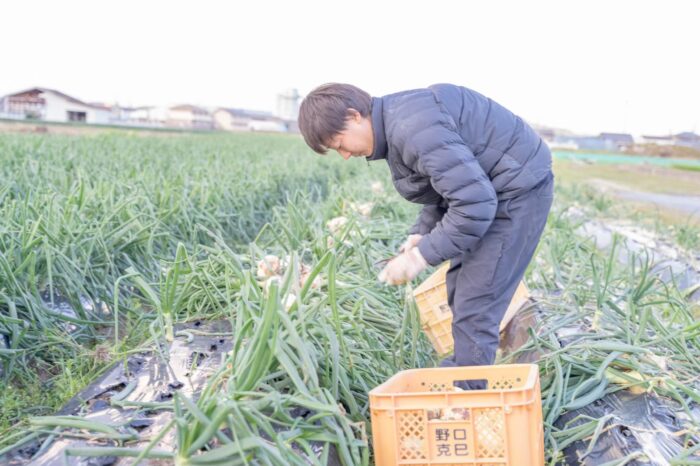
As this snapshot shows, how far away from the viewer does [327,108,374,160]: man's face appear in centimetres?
213

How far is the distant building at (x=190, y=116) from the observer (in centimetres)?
7019

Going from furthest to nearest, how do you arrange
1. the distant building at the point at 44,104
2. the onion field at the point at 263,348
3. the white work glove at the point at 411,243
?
the distant building at the point at 44,104 → the white work glove at the point at 411,243 → the onion field at the point at 263,348

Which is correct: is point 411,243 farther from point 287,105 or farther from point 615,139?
point 287,105

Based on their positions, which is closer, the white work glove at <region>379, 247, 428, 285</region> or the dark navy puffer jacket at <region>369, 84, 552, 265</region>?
the dark navy puffer jacket at <region>369, 84, 552, 265</region>

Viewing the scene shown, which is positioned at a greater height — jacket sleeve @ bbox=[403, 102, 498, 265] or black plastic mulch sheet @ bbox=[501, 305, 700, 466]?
jacket sleeve @ bbox=[403, 102, 498, 265]

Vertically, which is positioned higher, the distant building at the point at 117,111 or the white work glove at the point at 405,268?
the white work glove at the point at 405,268

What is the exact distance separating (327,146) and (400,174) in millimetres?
292

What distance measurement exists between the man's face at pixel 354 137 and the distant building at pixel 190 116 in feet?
228

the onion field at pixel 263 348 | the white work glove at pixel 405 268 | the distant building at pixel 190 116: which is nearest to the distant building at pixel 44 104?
the distant building at pixel 190 116

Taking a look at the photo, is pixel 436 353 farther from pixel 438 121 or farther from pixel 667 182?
pixel 667 182

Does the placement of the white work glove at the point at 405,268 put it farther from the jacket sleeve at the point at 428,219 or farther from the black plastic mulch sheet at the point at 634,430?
the black plastic mulch sheet at the point at 634,430

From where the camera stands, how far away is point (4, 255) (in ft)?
8.97

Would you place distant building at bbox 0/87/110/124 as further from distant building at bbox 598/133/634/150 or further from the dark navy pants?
the dark navy pants

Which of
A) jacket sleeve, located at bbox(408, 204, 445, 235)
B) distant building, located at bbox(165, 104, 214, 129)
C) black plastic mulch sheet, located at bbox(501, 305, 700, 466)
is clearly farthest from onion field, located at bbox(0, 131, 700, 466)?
distant building, located at bbox(165, 104, 214, 129)
